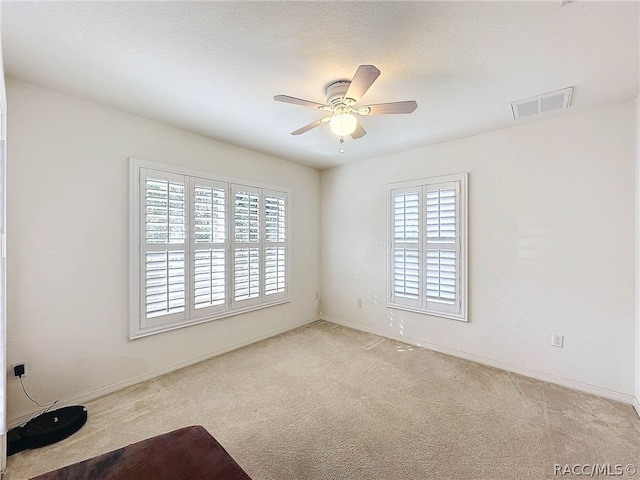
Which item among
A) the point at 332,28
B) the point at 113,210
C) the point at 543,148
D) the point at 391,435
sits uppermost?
the point at 332,28

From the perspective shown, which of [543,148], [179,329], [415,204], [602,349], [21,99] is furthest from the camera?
[415,204]

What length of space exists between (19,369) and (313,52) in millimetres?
3117

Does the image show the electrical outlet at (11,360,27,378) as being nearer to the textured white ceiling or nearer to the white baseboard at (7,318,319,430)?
the white baseboard at (7,318,319,430)

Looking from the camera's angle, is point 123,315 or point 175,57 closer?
point 175,57

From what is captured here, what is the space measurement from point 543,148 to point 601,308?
1.59 m

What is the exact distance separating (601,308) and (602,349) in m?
0.37

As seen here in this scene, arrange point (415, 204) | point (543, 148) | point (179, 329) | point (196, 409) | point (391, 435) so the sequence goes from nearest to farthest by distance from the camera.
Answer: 1. point (391, 435)
2. point (196, 409)
3. point (543, 148)
4. point (179, 329)
5. point (415, 204)

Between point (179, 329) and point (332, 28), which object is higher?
point (332, 28)

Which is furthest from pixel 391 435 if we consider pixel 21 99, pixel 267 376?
pixel 21 99

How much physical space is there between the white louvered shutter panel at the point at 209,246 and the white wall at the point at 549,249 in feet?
7.79

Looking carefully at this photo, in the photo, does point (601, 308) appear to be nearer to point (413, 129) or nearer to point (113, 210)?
point (413, 129)

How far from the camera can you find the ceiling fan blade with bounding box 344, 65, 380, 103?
1531 millimetres

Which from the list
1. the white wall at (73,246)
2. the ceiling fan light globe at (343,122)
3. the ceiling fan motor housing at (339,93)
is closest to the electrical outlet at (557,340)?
the ceiling fan light globe at (343,122)

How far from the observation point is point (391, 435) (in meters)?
2.01
